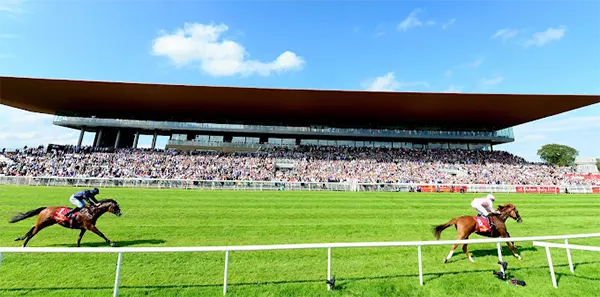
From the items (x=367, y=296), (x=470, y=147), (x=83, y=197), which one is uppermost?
(x=470, y=147)

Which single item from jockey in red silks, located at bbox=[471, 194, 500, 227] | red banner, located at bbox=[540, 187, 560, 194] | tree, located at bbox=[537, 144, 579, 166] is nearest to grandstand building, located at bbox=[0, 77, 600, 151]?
red banner, located at bbox=[540, 187, 560, 194]

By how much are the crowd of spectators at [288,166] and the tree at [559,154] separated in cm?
5151

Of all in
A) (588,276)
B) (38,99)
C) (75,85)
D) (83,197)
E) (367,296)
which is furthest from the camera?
(38,99)

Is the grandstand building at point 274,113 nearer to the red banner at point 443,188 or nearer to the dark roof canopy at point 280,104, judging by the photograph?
the dark roof canopy at point 280,104

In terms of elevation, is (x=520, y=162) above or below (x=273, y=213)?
above

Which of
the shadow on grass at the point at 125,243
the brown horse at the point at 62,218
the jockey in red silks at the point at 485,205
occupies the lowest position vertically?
the shadow on grass at the point at 125,243

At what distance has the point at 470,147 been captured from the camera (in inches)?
1470

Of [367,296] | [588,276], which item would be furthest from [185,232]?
[588,276]

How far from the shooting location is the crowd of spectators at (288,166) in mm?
24500

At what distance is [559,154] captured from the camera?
223 ft

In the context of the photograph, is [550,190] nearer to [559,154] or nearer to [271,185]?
[271,185]

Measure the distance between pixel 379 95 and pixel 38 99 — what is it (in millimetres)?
36840

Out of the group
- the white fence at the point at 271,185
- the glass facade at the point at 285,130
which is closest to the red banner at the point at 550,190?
the white fence at the point at 271,185

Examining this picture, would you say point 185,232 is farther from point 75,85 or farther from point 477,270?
point 75,85
